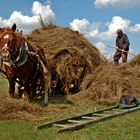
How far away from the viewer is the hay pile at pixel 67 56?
1517cm

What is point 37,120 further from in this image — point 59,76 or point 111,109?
point 59,76

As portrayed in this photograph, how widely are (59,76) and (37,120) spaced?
4938 millimetres

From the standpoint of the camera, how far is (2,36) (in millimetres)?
11750

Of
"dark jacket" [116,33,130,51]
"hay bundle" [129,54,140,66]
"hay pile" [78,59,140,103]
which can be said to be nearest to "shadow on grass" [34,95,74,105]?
"hay pile" [78,59,140,103]

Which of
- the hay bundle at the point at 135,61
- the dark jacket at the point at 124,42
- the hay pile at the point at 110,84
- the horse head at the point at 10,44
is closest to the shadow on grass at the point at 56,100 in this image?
the hay pile at the point at 110,84

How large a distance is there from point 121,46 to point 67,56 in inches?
127

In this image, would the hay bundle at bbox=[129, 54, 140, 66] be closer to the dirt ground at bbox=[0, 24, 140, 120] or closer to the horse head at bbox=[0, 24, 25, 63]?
the dirt ground at bbox=[0, 24, 140, 120]

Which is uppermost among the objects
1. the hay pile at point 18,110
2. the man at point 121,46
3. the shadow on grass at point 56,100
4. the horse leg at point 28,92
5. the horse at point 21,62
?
the man at point 121,46

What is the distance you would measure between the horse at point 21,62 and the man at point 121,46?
469cm

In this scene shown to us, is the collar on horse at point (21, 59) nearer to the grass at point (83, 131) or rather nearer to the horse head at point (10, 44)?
the horse head at point (10, 44)

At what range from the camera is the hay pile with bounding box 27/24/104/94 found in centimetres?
1517

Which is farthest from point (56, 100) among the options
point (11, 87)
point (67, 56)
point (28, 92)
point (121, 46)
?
point (121, 46)

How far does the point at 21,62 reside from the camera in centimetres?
1234

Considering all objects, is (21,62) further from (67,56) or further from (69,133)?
(69,133)
